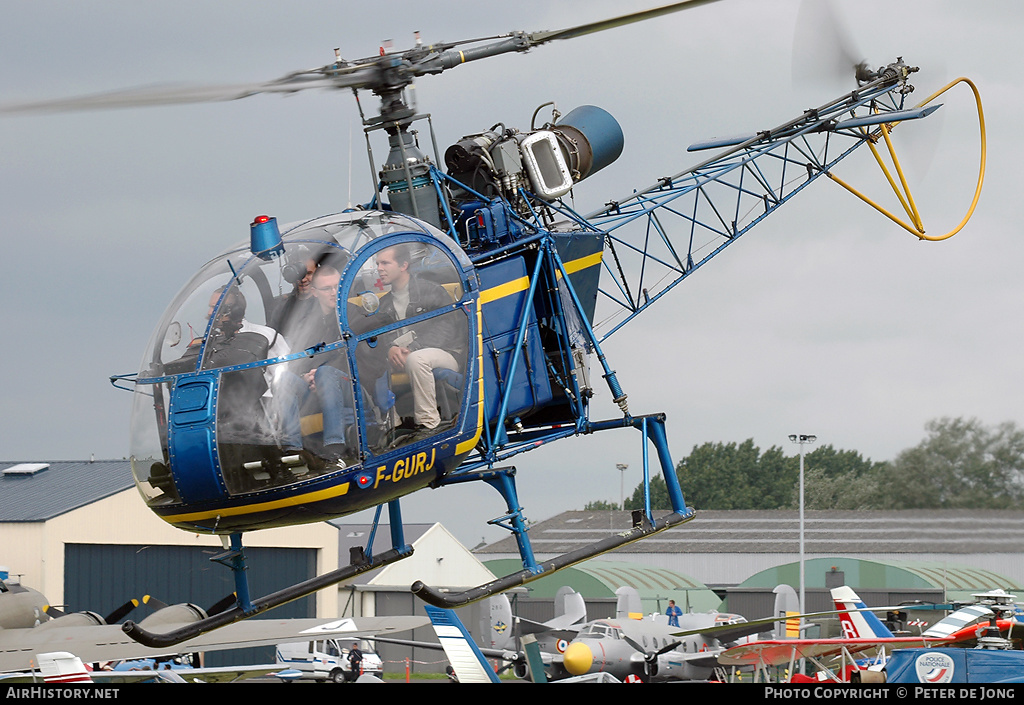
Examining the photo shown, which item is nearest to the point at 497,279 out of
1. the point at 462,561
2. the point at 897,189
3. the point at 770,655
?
the point at 897,189

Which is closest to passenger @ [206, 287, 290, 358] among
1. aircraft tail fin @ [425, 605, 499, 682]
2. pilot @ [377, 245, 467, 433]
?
pilot @ [377, 245, 467, 433]

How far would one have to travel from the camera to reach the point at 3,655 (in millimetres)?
15398

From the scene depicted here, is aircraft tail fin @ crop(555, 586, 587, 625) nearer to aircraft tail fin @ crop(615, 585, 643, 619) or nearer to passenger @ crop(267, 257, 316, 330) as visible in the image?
aircraft tail fin @ crop(615, 585, 643, 619)

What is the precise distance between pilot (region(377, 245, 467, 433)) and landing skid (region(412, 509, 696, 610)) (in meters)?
1.27

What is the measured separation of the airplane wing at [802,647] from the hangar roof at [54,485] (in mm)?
18854

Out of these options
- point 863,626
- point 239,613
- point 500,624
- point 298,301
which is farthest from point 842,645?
point 298,301

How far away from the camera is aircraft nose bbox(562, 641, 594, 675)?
24.4 m

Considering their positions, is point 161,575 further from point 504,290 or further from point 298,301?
point 298,301

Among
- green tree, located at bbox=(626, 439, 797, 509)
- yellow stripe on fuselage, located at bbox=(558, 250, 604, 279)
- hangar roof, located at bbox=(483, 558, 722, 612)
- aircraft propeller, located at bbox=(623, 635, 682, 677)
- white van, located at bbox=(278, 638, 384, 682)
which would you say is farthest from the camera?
green tree, located at bbox=(626, 439, 797, 509)

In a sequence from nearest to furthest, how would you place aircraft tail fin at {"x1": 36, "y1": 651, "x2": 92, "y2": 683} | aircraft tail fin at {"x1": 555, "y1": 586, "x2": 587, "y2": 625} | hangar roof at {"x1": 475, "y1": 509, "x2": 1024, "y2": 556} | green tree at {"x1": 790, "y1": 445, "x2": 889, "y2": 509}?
aircraft tail fin at {"x1": 36, "y1": 651, "x2": 92, "y2": 683} < aircraft tail fin at {"x1": 555, "y1": 586, "x2": 587, "y2": 625} < hangar roof at {"x1": 475, "y1": 509, "x2": 1024, "y2": 556} < green tree at {"x1": 790, "y1": 445, "x2": 889, "y2": 509}

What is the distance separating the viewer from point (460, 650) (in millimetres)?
17406

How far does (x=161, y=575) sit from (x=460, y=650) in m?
18.2
